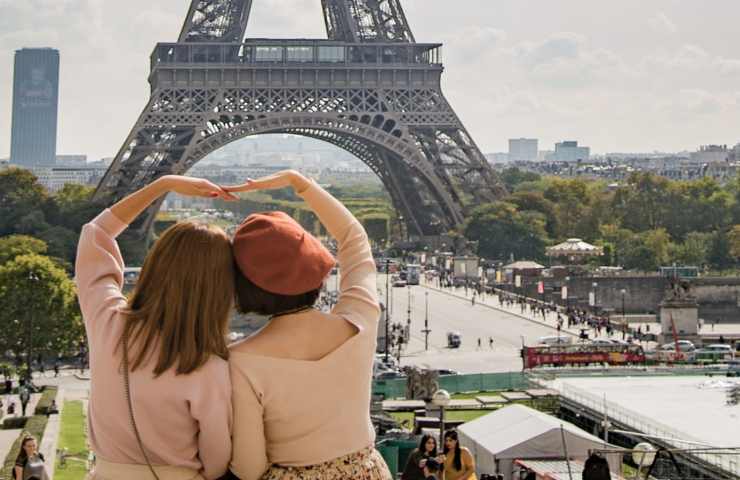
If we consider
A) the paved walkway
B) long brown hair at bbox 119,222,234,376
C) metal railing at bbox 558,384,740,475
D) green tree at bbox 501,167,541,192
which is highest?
green tree at bbox 501,167,541,192

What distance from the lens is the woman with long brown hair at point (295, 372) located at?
4.06 meters

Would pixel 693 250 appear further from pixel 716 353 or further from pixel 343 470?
pixel 343 470

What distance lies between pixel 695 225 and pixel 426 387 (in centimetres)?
5651

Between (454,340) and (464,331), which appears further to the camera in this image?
(464,331)

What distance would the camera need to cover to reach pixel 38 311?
42531 mm

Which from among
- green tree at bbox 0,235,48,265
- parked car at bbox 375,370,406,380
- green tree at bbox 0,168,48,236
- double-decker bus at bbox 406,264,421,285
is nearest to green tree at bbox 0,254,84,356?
parked car at bbox 375,370,406,380

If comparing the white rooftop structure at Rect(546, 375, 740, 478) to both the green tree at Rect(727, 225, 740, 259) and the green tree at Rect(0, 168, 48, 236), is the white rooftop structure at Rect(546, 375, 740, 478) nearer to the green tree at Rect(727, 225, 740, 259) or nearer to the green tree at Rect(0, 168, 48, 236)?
the green tree at Rect(727, 225, 740, 259)

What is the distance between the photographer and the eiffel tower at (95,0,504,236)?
2638 inches

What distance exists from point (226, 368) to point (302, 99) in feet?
218

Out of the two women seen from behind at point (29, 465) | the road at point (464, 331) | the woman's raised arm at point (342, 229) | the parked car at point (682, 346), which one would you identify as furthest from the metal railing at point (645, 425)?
the woman's raised arm at point (342, 229)

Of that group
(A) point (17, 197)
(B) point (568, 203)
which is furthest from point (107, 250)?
(B) point (568, 203)

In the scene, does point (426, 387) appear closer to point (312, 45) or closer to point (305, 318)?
point (305, 318)

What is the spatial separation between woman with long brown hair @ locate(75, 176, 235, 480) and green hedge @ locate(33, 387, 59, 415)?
2548 centimetres

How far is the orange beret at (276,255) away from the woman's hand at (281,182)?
41 cm
